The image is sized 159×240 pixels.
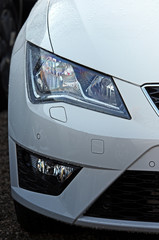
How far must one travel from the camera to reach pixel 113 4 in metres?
2.72

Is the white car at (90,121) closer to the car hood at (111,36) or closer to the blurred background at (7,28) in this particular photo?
the car hood at (111,36)

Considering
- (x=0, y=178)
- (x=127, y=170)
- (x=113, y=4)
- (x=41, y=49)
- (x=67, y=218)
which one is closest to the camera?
(x=127, y=170)


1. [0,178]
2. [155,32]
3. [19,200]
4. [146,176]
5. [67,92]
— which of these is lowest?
[0,178]

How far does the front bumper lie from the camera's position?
2.19 meters

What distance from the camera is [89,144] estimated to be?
2229mm

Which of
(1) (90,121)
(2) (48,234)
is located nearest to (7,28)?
(2) (48,234)

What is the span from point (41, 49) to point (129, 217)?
83 cm

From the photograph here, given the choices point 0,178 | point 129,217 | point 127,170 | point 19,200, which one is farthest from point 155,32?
point 0,178

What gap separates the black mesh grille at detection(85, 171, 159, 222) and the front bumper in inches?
0.9

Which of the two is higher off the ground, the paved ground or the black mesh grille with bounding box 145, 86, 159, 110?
the black mesh grille with bounding box 145, 86, 159, 110

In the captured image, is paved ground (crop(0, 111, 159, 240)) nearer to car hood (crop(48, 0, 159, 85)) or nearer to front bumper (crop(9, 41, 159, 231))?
front bumper (crop(9, 41, 159, 231))

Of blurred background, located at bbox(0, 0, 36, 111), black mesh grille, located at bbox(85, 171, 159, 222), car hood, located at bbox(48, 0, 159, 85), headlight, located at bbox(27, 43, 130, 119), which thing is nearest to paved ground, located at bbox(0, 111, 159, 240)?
black mesh grille, located at bbox(85, 171, 159, 222)

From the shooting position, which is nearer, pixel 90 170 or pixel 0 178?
pixel 90 170

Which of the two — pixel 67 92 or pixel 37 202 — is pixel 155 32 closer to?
pixel 67 92
